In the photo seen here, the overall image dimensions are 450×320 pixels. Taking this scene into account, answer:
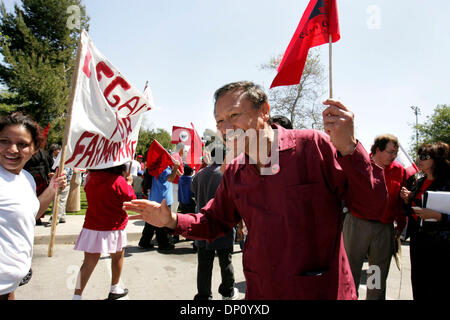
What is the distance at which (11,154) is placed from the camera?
210cm

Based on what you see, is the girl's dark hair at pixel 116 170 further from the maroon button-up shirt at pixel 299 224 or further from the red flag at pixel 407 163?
the red flag at pixel 407 163

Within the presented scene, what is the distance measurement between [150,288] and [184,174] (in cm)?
362

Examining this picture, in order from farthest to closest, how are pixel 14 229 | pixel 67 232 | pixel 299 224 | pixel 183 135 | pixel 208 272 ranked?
1. pixel 183 135
2. pixel 67 232
3. pixel 208 272
4. pixel 14 229
5. pixel 299 224

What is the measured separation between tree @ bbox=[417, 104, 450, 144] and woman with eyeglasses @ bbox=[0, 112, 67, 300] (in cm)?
4509

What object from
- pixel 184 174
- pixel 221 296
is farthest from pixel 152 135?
pixel 221 296

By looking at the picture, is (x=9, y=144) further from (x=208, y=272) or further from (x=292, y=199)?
(x=208, y=272)

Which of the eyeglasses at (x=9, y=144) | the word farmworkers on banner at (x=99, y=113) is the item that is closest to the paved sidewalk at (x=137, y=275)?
the word farmworkers on banner at (x=99, y=113)

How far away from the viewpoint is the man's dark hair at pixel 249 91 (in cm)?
165

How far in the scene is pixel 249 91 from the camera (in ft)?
5.45

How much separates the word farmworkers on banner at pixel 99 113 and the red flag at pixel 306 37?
2.40 m

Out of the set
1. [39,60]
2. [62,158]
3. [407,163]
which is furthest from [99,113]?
[39,60]

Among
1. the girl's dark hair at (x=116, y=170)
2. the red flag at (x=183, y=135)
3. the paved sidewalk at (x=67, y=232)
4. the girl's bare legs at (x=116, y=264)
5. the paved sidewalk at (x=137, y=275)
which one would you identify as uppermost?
the red flag at (x=183, y=135)

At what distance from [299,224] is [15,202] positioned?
6.41 feet
